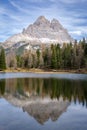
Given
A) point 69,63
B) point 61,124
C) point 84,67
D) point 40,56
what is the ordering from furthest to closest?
point 40,56
point 69,63
point 84,67
point 61,124

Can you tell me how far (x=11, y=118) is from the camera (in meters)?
26.5

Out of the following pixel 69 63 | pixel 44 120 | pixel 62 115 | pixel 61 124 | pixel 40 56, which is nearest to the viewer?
pixel 61 124

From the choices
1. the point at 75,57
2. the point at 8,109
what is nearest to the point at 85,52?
the point at 75,57

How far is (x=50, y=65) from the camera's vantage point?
7126 inches

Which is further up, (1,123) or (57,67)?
(1,123)

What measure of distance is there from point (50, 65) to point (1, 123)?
157130 millimetres

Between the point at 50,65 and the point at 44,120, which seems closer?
the point at 44,120

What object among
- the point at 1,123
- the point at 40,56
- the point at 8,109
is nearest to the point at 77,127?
the point at 1,123

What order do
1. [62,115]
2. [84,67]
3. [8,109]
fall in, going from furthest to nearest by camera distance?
[84,67], [8,109], [62,115]

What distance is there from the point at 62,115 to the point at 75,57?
140 metres

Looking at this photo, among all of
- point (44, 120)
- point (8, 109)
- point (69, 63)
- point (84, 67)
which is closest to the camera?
point (44, 120)

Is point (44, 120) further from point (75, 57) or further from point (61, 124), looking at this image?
point (75, 57)

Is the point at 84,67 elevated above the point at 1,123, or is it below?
below

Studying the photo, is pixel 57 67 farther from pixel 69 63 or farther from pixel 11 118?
pixel 11 118
